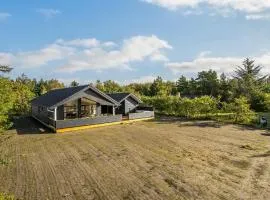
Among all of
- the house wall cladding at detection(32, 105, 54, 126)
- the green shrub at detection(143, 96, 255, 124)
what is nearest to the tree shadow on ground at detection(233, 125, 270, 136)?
the green shrub at detection(143, 96, 255, 124)

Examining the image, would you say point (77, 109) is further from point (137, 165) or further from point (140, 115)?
point (137, 165)

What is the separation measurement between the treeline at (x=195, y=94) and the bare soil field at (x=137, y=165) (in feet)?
6.75

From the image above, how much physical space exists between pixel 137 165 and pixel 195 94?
162ft

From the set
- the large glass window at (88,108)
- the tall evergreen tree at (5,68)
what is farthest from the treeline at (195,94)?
the large glass window at (88,108)

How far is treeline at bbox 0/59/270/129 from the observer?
11.5 metres

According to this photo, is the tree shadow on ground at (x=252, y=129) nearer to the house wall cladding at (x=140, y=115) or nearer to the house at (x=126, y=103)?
the house wall cladding at (x=140, y=115)

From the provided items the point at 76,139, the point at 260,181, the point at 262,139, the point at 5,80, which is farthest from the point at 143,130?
the point at 5,80

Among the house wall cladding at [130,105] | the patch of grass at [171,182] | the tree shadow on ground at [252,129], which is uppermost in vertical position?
the house wall cladding at [130,105]

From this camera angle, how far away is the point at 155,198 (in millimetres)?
10906

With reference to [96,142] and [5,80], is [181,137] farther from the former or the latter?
[5,80]

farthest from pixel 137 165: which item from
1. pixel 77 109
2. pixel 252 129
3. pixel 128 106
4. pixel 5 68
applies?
pixel 128 106

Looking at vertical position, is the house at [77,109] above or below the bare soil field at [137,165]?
above

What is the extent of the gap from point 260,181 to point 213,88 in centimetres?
4610

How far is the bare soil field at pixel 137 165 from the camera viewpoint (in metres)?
11.6
